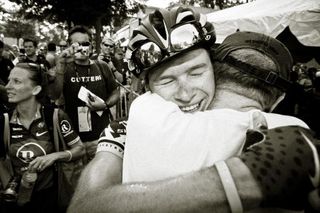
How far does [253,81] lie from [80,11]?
28697 millimetres

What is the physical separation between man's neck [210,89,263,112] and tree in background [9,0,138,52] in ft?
85.8

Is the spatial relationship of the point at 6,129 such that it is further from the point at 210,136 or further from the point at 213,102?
the point at 210,136

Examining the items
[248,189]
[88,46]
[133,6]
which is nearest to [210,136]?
[248,189]

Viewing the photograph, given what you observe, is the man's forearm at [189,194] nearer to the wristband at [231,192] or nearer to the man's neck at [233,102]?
the wristband at [231,192]

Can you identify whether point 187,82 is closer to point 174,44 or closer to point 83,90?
point 174,44

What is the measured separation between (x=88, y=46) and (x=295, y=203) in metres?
4.85

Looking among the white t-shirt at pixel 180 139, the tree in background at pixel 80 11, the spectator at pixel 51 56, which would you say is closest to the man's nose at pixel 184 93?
the white t-shirt at pixel 180 139

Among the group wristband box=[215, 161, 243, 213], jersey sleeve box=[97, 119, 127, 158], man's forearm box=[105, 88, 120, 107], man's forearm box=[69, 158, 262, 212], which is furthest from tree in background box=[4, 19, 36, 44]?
wristband box=[215, 161, 243, 213]

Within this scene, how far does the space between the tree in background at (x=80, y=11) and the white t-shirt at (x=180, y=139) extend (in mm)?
26422

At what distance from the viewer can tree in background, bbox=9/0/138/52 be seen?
28781 millimetres

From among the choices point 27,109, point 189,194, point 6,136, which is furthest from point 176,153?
point 27,109

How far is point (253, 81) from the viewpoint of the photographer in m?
1.53

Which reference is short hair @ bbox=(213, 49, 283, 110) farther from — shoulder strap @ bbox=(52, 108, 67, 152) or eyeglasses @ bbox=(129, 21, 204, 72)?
shoulder strap @ bbox=(52, 108, 67, 152)

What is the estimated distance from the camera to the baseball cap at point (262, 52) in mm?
1512
